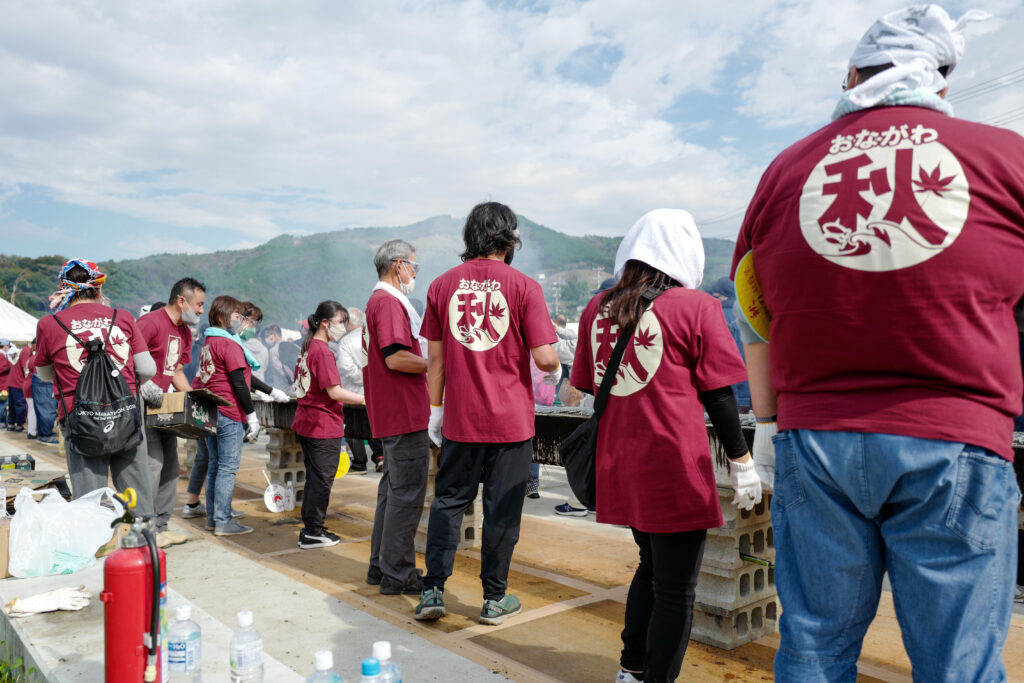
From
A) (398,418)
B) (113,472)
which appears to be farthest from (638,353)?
(113,472)

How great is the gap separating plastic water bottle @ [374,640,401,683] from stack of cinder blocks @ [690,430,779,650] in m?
1.69

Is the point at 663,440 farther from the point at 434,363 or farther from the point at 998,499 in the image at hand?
the point at 434,363

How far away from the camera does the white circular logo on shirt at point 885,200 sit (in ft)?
5.02

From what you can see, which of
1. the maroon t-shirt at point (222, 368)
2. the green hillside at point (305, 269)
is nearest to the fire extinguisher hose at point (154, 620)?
the maroon t-shirt at point (222, 368)

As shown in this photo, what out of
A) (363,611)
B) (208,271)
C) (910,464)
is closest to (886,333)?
(910,464)

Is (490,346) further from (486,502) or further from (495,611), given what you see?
(495,611)

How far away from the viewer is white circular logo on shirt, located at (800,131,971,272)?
1.53 metres

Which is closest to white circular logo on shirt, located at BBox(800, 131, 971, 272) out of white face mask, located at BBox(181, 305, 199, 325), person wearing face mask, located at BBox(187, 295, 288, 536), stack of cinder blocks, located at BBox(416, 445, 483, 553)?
stack of cinder blocks, located at BBox(416, 445, 483, 553)

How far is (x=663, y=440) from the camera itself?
2623mm

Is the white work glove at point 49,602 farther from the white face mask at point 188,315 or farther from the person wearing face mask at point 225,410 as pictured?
the white face mask at point 188,315

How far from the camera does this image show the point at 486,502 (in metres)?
3.78

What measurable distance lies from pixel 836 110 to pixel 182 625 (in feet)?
8.36

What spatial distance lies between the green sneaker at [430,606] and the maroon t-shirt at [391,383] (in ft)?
3.18

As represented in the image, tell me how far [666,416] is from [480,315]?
1.36 metres
